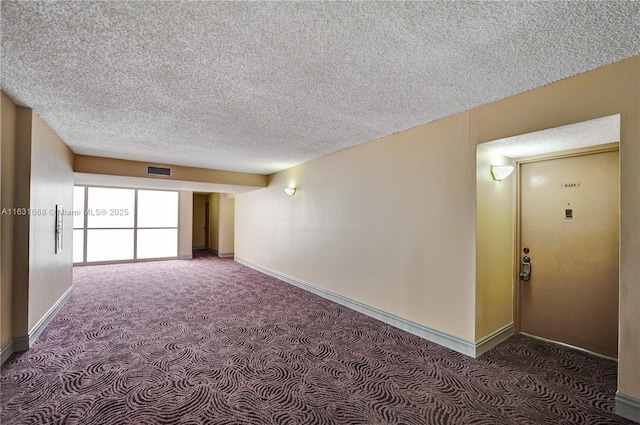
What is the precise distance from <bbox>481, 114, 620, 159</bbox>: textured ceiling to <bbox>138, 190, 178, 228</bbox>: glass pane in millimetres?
9454

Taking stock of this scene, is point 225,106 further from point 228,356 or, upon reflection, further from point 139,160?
point 139,160

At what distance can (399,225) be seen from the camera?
12.5 feet

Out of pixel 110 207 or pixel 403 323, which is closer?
pixel 403 323

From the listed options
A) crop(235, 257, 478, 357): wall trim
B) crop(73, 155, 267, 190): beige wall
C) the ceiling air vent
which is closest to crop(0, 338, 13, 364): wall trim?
crop(73, 155, 267, 190): beige wall

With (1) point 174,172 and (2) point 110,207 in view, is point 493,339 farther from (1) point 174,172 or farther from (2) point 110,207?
(2) point 110,207

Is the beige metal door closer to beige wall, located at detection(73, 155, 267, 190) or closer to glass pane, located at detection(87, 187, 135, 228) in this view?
beige wall, located at detection(73, 155, 267, 190)

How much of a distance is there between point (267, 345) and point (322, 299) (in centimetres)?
196

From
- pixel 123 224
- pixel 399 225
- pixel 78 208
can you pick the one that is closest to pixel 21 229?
pixel 399 225

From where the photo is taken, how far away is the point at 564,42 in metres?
1.85

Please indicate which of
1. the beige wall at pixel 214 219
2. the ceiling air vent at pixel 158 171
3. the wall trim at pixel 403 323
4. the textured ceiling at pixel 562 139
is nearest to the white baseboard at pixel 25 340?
the ceiling air vent at pixel 158 171

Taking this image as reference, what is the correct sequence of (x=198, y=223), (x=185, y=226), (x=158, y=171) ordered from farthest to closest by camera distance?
(x=198, y=223)
(x=185, y=226)
(x=158, y=171)

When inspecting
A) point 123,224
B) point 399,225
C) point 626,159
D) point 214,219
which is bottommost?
point 123,224

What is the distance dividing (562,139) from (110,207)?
10381 millimetres

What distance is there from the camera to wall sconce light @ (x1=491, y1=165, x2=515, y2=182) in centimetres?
316
